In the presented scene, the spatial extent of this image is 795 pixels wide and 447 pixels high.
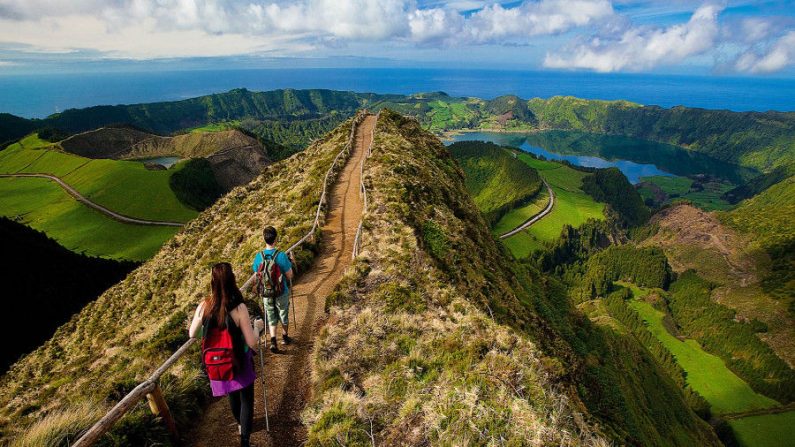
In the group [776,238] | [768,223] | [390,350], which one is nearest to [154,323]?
[390,350]

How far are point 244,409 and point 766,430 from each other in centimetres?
14364

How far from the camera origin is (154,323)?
Answer: 19.2 m

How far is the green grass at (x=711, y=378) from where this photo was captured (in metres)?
108

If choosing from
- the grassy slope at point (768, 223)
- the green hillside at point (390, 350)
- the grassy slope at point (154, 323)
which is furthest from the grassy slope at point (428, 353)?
the grassy slope at point (768, 223)

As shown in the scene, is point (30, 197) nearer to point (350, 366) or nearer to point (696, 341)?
Answer: point (350, 366)

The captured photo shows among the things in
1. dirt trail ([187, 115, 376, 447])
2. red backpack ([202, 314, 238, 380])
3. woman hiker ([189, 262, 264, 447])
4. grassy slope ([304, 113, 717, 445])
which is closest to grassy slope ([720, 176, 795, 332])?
grassy slope ([304, 113, 717, 445])

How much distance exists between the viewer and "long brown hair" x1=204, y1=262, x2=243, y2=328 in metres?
6.84

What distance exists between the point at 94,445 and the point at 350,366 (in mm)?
6044

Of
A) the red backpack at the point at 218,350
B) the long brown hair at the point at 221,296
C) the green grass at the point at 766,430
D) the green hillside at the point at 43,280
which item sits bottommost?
the green grass at the point at 766,430

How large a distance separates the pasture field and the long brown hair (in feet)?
343

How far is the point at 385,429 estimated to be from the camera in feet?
29.1

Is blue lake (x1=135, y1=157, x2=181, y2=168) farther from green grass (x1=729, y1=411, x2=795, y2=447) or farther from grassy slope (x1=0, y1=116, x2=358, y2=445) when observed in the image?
green grass (x1=729, y1=411, x2=795, y2=447)

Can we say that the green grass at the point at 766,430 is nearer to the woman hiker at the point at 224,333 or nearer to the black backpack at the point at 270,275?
the black backpack at the point at 270,275

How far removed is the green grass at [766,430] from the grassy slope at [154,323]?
12477cm
